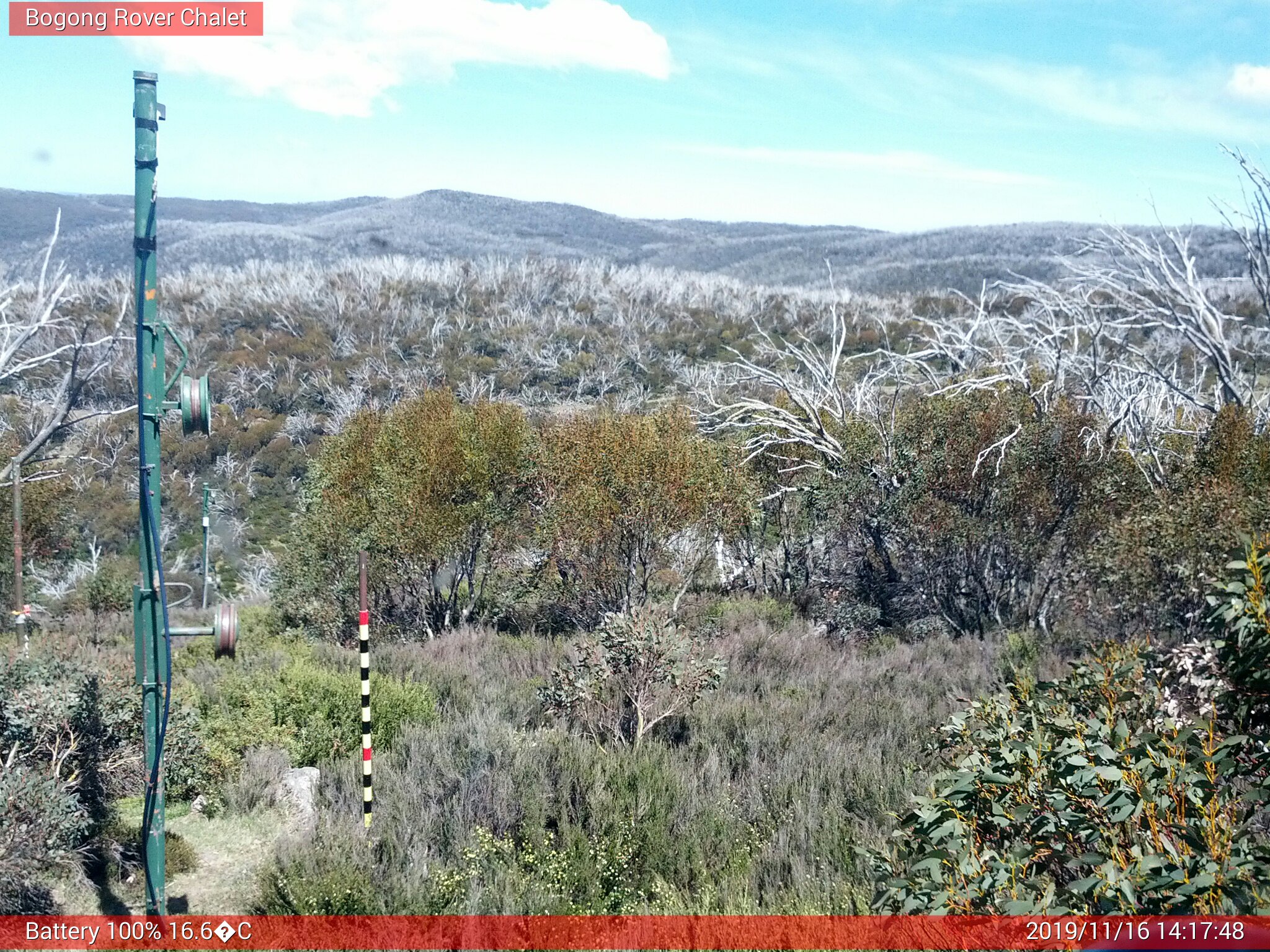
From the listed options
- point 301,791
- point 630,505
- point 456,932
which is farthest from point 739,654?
point 456,932

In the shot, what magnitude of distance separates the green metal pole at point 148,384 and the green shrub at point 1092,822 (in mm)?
3456

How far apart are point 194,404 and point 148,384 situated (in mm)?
214

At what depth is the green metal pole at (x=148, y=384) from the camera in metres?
4.37

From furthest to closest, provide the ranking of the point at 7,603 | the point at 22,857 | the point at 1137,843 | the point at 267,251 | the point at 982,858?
the point at 267,251, the point at 7,603, the point at 22,857, the point at 982,858, the point at 1137,843

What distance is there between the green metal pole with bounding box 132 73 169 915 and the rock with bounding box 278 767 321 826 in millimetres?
2492

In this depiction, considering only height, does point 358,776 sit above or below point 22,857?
below

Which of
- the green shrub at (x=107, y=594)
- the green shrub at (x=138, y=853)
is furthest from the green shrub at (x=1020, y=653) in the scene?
the green shrub at (x=107, y=594)

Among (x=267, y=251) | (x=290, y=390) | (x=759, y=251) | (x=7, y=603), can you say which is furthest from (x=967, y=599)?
(x=759, y=251)

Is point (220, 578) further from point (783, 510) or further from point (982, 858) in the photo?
point (982, 858)

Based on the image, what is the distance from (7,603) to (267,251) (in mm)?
87736

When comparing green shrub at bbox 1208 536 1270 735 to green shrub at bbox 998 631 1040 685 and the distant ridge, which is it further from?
the distant ridge

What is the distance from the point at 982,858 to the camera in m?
3.54

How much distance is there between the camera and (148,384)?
4.43 metres

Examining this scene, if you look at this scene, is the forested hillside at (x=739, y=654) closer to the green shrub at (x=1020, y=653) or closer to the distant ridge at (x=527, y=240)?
the green shrub at (x=1020, y=653)
